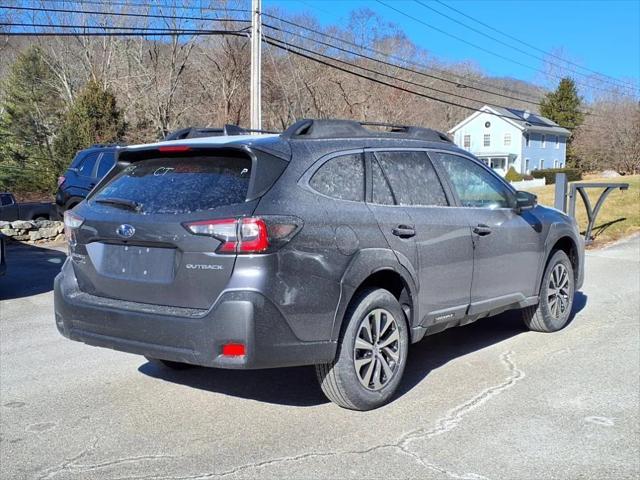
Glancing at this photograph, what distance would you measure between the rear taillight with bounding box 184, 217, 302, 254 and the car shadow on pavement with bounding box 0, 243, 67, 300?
5946mm

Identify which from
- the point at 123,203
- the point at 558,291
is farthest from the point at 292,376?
the point at 558,291

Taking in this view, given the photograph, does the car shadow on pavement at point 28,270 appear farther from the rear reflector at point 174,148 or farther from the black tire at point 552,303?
the black tire at point 552,303

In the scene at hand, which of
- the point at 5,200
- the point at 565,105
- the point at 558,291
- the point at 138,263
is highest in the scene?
the point at 565,105

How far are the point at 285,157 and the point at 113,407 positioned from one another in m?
2.14

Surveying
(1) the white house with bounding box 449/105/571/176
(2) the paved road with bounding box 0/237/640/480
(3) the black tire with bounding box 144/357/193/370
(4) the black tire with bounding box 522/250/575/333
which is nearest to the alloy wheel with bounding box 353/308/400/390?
(2) the paved road with bounding box 0/237/640/480

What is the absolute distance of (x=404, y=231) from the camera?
15.6 feet

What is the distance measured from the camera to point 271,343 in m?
3.87

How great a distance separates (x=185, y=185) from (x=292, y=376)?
6.43 feet

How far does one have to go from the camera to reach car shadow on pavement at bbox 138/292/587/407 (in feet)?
16.2

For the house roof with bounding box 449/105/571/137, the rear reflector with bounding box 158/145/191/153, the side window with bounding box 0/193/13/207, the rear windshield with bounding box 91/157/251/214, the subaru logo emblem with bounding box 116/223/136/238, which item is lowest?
the side window with bounding box 0/193/13/207

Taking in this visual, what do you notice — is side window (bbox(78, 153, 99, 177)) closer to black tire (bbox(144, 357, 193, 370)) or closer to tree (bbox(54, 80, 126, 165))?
black tire (bbox(144, 357, 193, 370))

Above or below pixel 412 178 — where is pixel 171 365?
below

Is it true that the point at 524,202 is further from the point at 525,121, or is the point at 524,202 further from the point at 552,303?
the point at 525,121

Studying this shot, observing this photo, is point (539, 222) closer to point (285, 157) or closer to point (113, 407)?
point (285, 157)
